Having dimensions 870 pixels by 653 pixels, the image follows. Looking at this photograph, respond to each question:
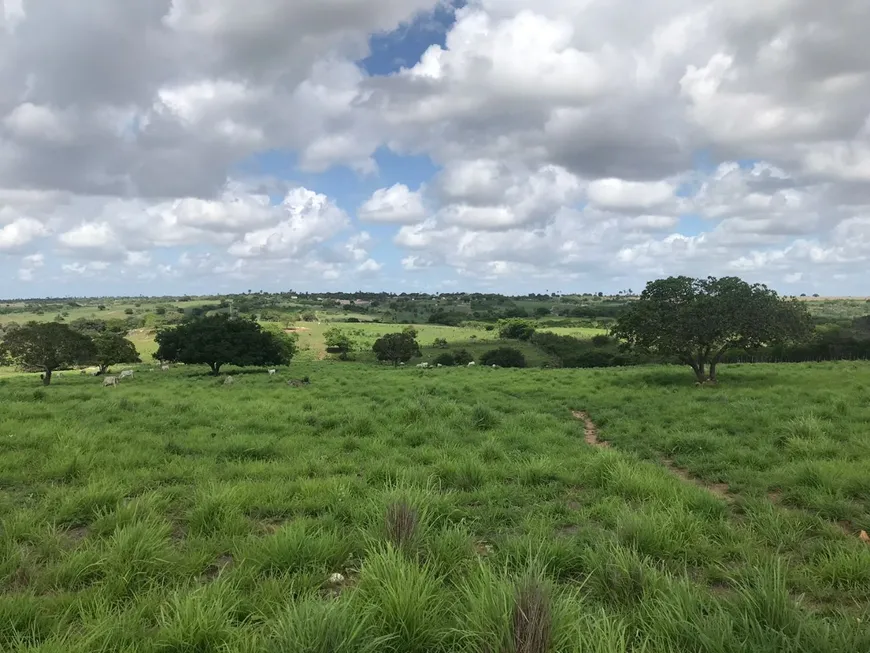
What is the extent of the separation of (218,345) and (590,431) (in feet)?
144

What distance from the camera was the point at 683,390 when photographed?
23.1m

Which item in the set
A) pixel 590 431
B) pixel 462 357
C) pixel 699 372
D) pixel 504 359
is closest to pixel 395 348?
pixel 462 357

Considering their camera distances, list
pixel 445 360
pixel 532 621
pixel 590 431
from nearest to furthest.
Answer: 1. pixel 532 621
2. pixel 590 431
3. pixel 445 360

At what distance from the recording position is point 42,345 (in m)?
40.3

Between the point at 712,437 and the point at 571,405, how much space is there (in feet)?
26.7

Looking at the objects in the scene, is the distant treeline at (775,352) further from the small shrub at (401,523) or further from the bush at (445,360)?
the small shrub at (401,523)

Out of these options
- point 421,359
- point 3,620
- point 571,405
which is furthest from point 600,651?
point 421,359

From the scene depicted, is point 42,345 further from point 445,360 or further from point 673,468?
point 445,360

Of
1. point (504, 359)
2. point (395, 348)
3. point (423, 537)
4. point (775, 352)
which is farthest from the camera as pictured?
point (395, 348)

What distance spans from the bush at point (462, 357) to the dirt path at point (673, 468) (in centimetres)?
6294

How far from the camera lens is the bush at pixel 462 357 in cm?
8128

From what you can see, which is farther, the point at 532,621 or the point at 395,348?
the point at 395,348

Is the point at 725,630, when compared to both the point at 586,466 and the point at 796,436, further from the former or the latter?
the point at 796,436

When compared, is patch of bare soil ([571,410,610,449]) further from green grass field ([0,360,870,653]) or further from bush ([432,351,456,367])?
bush ([432,351,456,367])
